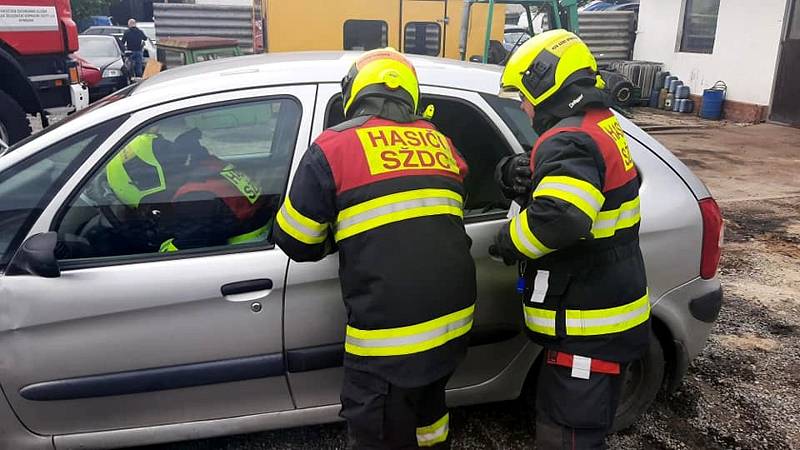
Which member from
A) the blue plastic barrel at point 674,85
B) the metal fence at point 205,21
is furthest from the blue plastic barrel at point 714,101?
the metal fence at point 205,21

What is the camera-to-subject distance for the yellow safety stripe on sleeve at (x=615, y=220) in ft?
6.46

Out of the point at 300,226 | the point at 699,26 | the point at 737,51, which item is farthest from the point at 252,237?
the point at 699,26

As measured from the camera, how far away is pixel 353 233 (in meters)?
1.86

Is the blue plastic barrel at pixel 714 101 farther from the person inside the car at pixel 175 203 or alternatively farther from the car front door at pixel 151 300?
the person inside the car at pixel 175 203

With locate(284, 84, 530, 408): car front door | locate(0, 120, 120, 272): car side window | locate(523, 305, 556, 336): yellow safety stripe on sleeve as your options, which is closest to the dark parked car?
locate(0, 120, 120, 272): car side window

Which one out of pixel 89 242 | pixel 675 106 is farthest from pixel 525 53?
pixel 675 106

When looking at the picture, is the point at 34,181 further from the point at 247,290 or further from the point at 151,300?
the point at 247,290

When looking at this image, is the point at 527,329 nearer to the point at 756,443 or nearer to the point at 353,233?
the point at 353,233

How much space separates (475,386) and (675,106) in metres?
12.2

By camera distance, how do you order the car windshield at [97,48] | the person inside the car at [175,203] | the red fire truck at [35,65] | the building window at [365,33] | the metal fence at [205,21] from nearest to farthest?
the person inside the car at [175,203] → the red fire truck at [35,65] → the building window at [365,33] → the car windshield at [97,48] → the metal fence at [205,21]

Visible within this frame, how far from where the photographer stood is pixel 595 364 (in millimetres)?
2049

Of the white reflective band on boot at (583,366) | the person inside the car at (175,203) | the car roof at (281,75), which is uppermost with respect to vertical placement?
the car roof at (281,75)

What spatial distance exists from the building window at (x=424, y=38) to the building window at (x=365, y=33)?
0.39 metres

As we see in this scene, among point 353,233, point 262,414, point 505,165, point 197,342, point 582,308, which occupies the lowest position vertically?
point 262,414
